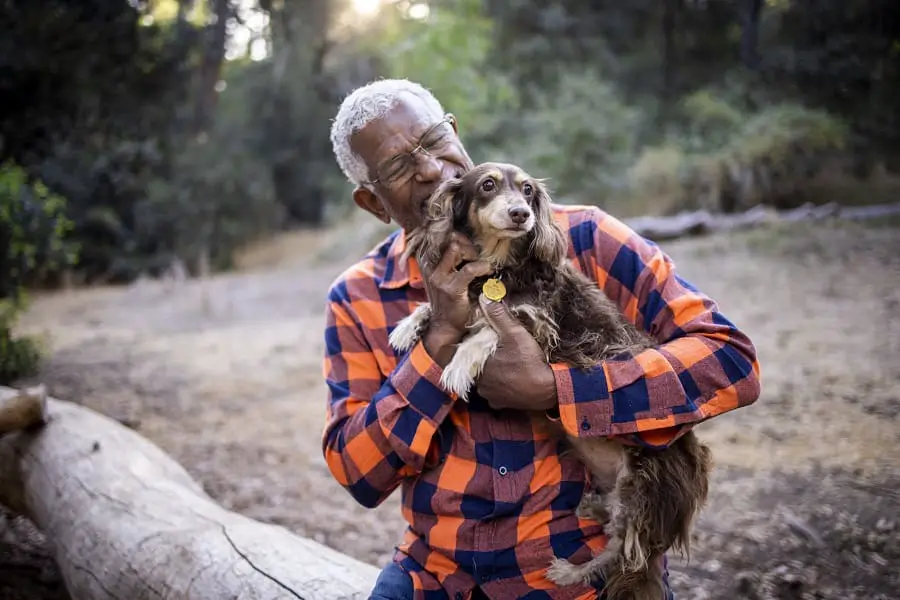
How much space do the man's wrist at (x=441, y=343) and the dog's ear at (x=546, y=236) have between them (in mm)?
400

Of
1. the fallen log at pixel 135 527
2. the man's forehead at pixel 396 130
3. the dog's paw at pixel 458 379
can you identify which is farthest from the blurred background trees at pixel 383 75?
the dog's paw at pixel 458 379

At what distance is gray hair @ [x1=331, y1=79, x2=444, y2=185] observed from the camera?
2.50 metres

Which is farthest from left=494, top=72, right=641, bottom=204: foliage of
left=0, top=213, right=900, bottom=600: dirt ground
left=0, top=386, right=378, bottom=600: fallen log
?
left=0, top=386, right=378, bottom=600: fallen log

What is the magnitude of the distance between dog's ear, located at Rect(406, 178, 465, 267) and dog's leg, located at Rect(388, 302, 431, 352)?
189mm

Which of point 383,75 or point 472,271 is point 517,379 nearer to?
point 472,271

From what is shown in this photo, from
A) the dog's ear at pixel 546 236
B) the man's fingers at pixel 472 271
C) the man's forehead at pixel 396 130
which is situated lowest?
the man's fingers at pixel 472 271

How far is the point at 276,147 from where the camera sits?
20656 mm

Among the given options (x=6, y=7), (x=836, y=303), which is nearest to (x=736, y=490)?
(x=836, y=303)

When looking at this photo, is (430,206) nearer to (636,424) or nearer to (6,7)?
(636,424)

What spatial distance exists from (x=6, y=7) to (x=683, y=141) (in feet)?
32.4

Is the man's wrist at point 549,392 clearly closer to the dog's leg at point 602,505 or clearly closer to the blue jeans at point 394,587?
the dog's leg at point 602,505

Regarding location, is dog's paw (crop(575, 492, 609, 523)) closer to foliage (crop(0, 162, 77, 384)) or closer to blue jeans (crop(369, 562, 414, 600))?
blue jeans (crop(369, 562, 414, 600))

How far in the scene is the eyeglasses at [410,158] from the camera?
2.49 meters

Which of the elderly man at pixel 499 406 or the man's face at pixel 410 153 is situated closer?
the elderly man at pixel 499 406
